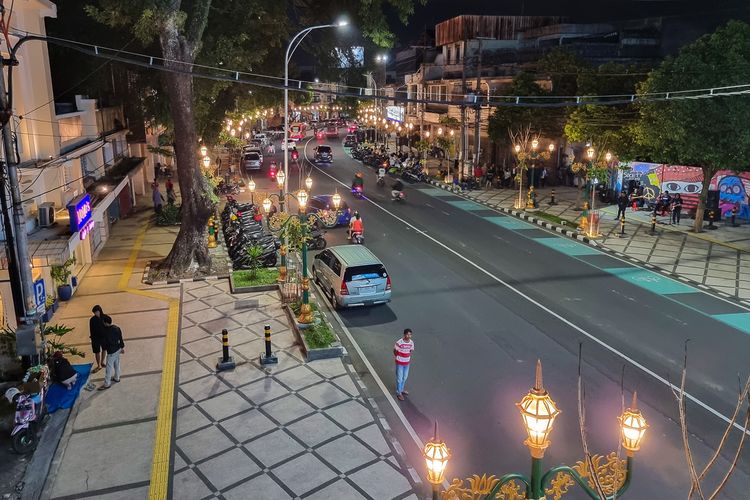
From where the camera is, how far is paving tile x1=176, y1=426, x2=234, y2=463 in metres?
9.94

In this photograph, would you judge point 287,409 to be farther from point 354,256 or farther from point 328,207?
point 328,207

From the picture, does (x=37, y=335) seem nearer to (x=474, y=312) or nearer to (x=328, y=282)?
(x=328, y=282)

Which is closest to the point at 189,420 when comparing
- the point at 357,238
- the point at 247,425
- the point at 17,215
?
the point at 247,425

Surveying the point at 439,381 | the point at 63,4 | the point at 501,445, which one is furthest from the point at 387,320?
the point at 63,4

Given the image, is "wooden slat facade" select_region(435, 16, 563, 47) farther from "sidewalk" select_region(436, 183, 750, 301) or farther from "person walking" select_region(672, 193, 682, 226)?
"person walking" select_region(672, 193, 682, 226)

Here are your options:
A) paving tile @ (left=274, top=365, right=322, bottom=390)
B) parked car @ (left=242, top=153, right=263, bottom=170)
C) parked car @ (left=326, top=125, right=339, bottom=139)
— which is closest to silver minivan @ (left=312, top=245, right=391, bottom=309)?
paving tile @ (left=274, top=365, right=322, bottom=390)

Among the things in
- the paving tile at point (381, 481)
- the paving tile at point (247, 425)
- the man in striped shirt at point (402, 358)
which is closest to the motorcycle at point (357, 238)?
the man in striped shirt at point (402, 358)

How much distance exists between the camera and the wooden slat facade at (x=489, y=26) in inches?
2078

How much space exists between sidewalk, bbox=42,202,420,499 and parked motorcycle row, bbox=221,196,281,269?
4.59 metres

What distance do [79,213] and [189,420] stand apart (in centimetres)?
674

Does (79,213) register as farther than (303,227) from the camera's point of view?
No

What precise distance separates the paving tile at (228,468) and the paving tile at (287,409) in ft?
4.10

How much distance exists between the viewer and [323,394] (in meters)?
12.0

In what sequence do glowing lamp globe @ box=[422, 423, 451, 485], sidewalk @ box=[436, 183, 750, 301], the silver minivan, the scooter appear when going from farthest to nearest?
sidewalk @ box=[436, 183, 750, 301]
the silver minivan
the scooter
glowing lamp globe @ box=[422, 423, 451, 485]
